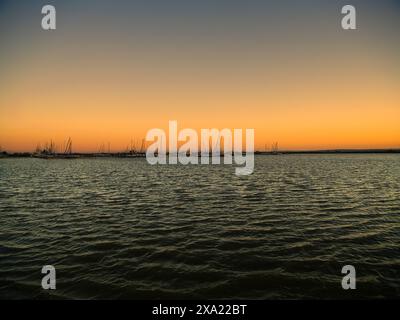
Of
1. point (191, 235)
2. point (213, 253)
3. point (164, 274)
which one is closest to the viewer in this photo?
point (164, 274)

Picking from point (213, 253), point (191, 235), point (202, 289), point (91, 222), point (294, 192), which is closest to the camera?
point (202, 289)

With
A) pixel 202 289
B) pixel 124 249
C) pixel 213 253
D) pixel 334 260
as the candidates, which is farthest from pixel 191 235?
pixel 334 260

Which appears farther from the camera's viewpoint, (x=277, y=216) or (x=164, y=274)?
(x=277, y=216)

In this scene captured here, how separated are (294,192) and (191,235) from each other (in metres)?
18.3

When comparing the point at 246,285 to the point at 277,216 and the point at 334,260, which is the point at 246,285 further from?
the point at 277,216

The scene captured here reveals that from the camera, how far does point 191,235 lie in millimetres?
15195

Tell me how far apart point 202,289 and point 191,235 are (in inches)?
234

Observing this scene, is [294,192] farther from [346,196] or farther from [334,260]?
[334,260]

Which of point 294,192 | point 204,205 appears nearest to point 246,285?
point 204,205

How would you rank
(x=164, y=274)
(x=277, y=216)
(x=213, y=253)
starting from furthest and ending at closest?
1. (x=277, y=216)
2. (x=213, y=253)
3. (x=164, y=274)

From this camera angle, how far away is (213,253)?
41.1ft
